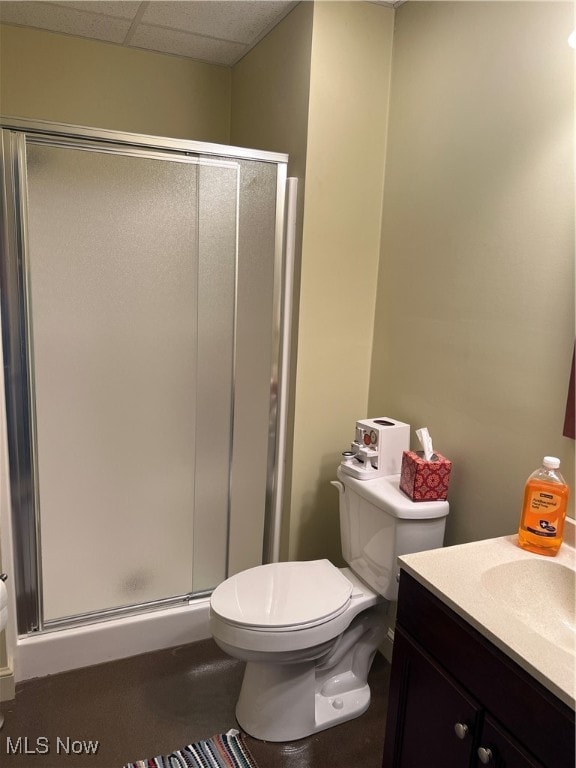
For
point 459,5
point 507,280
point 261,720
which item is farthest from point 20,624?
point 459,5

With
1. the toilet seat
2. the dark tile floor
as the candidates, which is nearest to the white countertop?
the toilet seat

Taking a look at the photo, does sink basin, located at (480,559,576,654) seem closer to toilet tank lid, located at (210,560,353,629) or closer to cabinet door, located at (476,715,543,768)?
cabinet door, located at (476,715,543,768)

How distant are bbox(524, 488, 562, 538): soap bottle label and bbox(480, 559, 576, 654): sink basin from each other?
0.24ft

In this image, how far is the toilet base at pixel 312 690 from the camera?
181 centimetres

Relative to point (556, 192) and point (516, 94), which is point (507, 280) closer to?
point (556, 192)

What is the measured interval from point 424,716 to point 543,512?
1.77ft

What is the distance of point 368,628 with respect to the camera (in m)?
1.98

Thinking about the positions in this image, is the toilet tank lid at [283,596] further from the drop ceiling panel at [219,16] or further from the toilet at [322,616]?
the drop ceiling panel at [219,16]

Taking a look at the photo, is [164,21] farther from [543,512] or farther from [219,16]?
[543,512]

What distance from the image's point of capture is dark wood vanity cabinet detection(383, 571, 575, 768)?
1.02 meters

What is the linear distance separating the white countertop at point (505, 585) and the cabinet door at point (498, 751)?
174 mm

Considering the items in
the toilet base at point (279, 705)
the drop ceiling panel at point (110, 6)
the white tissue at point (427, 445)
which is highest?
the drop ceiling panel at point (110, 6)

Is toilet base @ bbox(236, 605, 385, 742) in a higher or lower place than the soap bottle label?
lower

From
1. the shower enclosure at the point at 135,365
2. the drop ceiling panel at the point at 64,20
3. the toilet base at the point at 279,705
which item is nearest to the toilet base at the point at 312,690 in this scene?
the toilet base at the point at 279,705
